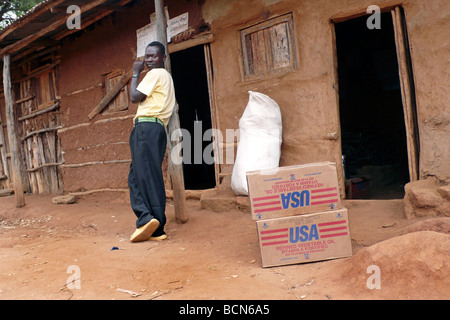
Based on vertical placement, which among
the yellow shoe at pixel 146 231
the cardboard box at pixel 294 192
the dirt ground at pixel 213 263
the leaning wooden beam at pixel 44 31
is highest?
the leaning wooden beam at pixel 44 31

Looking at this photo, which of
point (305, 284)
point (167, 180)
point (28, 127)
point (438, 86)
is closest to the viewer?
point (305, 284)

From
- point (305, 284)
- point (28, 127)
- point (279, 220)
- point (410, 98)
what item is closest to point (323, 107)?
point (410, 98)

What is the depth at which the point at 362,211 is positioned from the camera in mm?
3896

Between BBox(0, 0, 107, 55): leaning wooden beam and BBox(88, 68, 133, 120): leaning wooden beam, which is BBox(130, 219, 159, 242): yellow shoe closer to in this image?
BBox(88, 68, 133, 120): leaning wooden beam

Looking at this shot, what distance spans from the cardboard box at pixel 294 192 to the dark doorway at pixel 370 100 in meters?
4.17

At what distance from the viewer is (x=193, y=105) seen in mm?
8562

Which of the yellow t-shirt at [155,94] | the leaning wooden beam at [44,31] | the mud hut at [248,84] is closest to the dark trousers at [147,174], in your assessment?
the yellow t-shirt at [155,94]

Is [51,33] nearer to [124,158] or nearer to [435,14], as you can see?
[124,158]

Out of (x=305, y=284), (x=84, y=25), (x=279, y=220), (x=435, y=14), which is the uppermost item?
(x=84, y=25)

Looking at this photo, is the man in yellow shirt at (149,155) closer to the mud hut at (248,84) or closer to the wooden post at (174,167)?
the wooden post at (174,167)

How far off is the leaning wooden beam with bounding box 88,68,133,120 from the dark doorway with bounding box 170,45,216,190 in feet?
6.01

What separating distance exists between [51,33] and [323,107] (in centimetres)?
478

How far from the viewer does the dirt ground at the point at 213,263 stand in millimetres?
2113

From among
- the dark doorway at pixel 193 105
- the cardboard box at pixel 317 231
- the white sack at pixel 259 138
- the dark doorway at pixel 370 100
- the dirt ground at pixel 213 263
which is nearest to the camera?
the dirt ground at pixel 213 263
